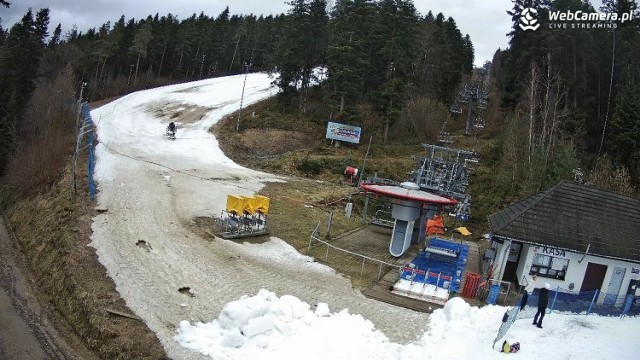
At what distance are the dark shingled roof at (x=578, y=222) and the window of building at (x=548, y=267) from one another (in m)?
0.84

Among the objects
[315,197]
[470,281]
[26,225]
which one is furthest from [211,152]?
[470,281]

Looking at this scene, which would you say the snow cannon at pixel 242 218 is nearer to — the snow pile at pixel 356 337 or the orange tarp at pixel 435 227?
the snow pile at pixel 356 337

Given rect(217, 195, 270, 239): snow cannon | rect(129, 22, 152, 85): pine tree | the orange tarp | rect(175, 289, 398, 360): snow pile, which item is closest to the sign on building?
the orange tarp

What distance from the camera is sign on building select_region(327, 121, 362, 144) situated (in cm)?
4531

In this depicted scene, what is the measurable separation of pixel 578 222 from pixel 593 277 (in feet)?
7.85

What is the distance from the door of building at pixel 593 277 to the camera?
20906mm

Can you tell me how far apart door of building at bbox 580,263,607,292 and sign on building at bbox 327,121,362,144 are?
87.4 ft

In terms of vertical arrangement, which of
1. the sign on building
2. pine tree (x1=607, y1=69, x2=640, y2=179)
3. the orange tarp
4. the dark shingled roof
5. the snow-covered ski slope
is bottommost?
the snow-covered ski slope

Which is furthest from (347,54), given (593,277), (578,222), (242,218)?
(593,277)

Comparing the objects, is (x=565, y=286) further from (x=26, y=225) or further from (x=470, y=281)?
(x=26, y=225)

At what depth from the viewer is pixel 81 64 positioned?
80062mm

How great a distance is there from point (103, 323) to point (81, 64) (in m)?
76.6

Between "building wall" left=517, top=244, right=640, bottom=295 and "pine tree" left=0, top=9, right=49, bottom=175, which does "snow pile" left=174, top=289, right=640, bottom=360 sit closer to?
"building wall" left=517, top=244, right=640, bottom=295

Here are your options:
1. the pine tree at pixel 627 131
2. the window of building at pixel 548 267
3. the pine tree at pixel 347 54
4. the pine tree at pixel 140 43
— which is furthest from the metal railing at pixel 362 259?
the pine tree at pixel 140 43
